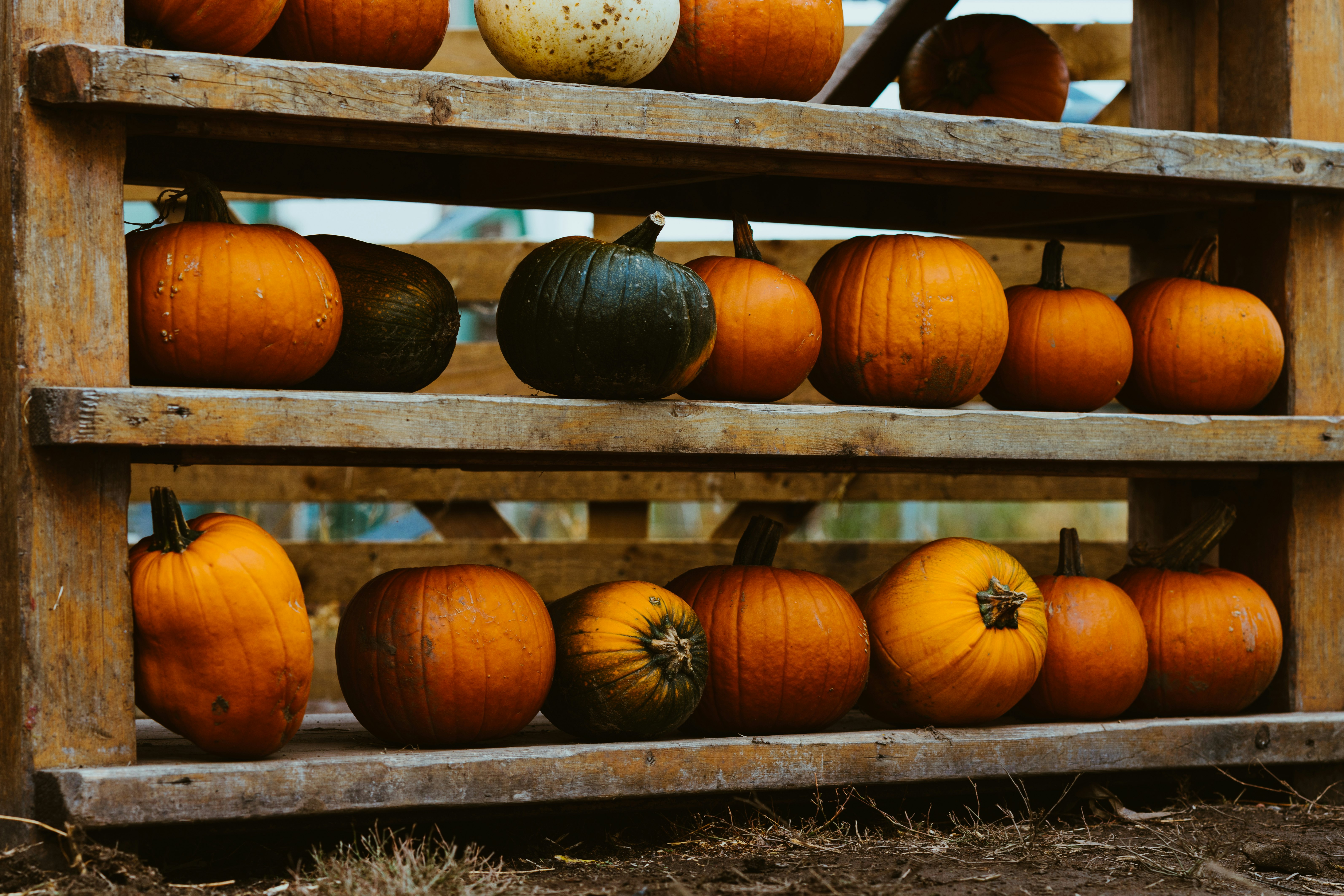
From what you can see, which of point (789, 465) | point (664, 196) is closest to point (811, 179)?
point (664, 196)

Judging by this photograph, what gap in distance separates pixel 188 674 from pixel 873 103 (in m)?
2.82

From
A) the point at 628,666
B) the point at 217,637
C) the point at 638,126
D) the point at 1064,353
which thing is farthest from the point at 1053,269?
the point at 217,637

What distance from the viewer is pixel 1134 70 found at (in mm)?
4066

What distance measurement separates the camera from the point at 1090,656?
2930 millimetres

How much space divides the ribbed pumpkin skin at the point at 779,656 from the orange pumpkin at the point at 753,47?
1.15 metres

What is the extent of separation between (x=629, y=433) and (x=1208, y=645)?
1615mm

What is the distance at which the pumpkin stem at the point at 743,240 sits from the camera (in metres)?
2.96

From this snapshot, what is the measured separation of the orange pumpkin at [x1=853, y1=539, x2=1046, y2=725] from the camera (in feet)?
9.15

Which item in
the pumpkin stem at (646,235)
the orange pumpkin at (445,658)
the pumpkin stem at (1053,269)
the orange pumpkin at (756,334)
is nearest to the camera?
the orange pumpkin at (445,658)

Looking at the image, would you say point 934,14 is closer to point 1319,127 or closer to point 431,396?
point 1319,127

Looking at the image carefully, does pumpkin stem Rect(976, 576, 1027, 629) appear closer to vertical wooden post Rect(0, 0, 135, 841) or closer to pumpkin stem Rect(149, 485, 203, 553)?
pumpkin stem Rect(149, 485, 203, 553)

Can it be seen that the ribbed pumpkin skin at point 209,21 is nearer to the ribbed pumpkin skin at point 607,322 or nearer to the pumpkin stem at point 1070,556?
the ribbed pumpkin skin at point 607,322

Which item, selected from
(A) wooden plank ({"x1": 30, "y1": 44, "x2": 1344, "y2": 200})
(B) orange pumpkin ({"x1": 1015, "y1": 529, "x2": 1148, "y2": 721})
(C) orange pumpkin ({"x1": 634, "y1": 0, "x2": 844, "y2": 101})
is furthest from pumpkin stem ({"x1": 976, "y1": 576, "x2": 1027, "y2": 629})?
(C) orange pumpkin ({"x1": 634, "y1": 0, "x2": 844, "y2": 101})

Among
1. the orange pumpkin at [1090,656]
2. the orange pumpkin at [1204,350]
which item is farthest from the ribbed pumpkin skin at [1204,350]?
the orange pumpkin at [1090,656]
